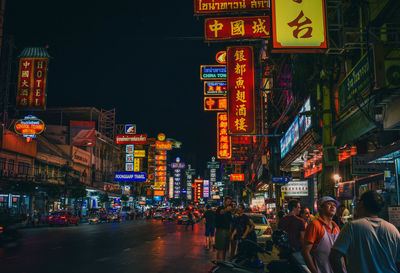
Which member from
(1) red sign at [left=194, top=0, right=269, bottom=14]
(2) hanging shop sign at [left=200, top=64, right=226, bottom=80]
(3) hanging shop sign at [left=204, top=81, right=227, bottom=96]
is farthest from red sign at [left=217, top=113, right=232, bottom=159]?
(1) red sign at [left=194, top=0, right=269, bottom=14]

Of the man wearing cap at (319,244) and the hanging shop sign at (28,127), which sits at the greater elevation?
the hanging shop sign at (28,127)

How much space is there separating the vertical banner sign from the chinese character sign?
35.6ft

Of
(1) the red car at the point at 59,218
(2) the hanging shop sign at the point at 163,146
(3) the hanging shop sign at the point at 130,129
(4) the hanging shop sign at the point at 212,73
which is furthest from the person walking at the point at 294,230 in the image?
(2) the hanging shop sign at the point at 163,146

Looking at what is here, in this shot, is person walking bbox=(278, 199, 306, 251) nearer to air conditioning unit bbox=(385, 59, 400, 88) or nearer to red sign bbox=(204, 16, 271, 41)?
air conditioning unit bbox=(385, 59, 400, 88)

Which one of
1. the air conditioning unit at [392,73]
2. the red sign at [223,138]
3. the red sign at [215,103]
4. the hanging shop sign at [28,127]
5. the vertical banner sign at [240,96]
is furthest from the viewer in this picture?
the hanging shop sign at [28,127]

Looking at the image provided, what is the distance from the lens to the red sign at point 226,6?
1748 centimetres

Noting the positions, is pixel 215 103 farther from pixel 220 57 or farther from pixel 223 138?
pixel 223 138

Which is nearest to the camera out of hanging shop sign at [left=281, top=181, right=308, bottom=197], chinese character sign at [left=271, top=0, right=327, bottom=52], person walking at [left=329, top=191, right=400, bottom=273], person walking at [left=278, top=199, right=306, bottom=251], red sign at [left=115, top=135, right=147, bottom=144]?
person walking at [left=329, top=191, right=400, bottom=273]

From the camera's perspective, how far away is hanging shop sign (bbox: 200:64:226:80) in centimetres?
3508

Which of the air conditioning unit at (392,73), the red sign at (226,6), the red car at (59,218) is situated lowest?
the red car at (59,218)

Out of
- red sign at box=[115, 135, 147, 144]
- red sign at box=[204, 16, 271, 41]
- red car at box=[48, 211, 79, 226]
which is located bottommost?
red car at box=[48, 211, 79, 226]

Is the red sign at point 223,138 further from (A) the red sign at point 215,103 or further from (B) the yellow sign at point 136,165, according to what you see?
(B) the yellow sign at point 136,165

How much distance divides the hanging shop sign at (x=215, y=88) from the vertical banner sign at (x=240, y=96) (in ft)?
41.7

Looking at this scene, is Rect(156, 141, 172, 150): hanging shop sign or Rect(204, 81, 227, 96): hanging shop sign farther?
Rect(156, 141, 172, 150): hanging shop sign
